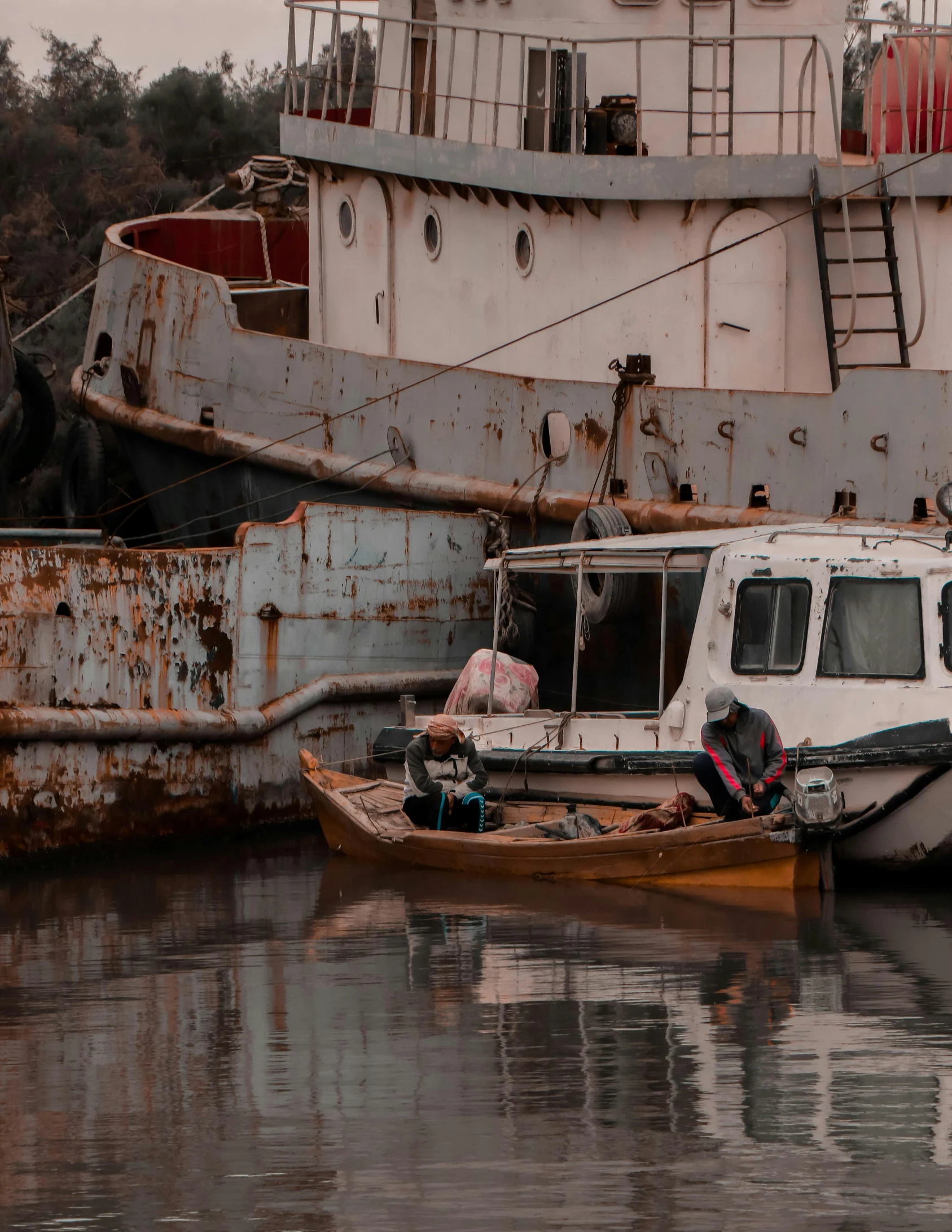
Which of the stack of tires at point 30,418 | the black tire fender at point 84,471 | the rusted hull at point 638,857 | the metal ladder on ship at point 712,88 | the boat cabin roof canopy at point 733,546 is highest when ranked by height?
the metal ladder on ship at point 712,88

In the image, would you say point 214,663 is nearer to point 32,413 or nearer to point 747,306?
point 747,306

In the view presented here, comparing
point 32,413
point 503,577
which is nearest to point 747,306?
point 503,577

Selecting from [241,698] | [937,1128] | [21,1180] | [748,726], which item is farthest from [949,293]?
[21,1180]

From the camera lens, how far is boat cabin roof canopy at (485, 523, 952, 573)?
1011 cm

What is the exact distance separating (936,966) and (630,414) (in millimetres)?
5090

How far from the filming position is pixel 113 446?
19.1 m

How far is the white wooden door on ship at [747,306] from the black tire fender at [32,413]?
25.6ft

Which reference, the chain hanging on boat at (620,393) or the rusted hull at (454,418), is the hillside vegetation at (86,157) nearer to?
the rusted hull at (454,418)

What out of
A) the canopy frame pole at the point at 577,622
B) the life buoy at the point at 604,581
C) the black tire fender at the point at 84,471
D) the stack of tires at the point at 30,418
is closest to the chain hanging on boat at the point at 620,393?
the life buoy at the point at 604,581

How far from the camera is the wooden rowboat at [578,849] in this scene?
31.7ft

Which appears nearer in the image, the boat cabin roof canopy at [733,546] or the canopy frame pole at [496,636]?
the boat cabin roof canopy at [733,546]

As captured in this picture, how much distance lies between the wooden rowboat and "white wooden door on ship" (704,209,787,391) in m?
3.69

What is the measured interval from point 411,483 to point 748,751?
15.4 feet

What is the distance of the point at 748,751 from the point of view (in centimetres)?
964
